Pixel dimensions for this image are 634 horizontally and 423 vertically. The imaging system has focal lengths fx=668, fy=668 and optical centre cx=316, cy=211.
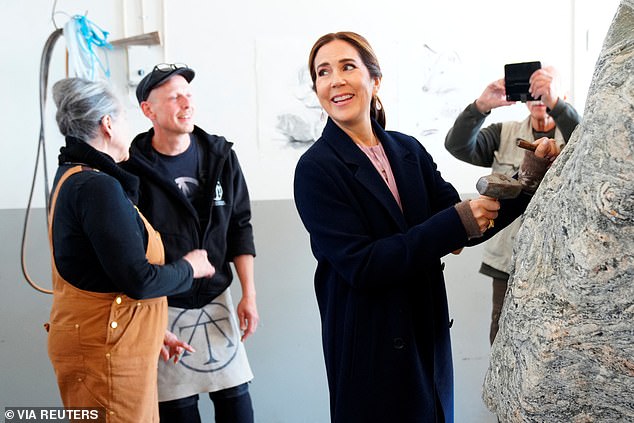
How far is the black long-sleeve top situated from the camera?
169 centimetres

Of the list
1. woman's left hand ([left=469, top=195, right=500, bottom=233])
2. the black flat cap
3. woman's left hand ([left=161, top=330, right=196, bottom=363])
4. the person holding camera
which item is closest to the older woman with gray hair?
woman's left hand ([left=161, top=330, right=196, bottom=363])

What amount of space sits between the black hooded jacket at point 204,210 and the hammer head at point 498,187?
3.71 ft

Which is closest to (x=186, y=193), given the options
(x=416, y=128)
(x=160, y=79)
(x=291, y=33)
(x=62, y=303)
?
(x=160, y=79)

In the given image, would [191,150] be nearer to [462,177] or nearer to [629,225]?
[462,177]

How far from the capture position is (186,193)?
7.21ft

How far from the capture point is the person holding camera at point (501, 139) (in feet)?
7.06

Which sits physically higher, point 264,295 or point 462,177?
point 462,177

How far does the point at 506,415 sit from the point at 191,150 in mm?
1432

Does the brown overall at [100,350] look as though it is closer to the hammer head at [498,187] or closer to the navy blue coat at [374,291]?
the navy blue coat at [374,291]

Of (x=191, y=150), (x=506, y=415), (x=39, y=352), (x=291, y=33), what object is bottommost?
(x=39, y=352)

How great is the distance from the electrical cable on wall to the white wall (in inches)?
1.9

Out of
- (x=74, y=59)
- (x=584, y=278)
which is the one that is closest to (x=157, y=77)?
(x=74, y=59)

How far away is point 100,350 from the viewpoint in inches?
70.6

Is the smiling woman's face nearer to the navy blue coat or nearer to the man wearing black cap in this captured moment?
the navy blue coat
